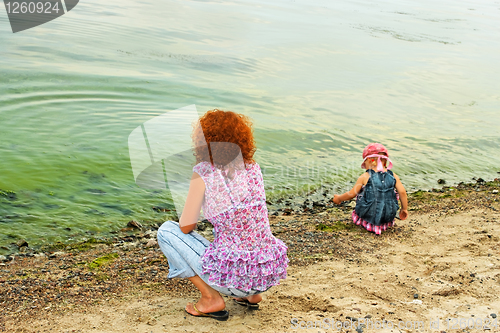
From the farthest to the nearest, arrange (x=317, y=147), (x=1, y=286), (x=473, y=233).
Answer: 1. (x=317, y=147)
2. (x=473, y=233)
3. (x=1, y=286)

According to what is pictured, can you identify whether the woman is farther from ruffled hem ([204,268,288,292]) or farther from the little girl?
the little girl

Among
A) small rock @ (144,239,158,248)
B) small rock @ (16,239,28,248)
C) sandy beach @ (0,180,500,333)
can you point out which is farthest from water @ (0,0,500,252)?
sandy beach @ (0,180,500,333)

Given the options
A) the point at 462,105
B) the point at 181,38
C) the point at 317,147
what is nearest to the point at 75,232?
the point at 317,147

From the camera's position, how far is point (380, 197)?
5465 mm

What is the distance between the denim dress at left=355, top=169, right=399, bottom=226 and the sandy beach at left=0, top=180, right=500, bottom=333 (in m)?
0.22

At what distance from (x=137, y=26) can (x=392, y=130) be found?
14.1 meters

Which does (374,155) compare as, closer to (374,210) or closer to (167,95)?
(374,210)

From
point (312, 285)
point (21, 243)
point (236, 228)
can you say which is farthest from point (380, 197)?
point (21, 243)

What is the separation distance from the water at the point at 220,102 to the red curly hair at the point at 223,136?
10.5 feet

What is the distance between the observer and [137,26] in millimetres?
21125

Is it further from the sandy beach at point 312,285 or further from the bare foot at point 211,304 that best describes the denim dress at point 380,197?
the bare foot at point 211,304

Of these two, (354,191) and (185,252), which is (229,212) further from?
(354,191)

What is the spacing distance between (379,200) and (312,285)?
1.73 m

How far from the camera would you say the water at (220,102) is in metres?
7.11
